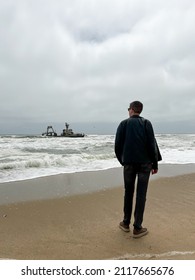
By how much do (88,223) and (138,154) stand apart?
1556mm

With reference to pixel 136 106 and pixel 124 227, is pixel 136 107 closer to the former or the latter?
pixel 136 106

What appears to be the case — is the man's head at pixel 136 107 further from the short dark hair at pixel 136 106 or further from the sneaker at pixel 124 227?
the sneaker at pixel 124 227

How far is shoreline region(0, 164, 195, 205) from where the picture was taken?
682cm

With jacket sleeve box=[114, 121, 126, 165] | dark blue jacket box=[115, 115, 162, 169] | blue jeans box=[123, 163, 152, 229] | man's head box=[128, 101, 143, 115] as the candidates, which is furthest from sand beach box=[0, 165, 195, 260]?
man's head box=[128, 101, 143, 115]

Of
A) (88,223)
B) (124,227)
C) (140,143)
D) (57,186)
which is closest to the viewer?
(140,143)

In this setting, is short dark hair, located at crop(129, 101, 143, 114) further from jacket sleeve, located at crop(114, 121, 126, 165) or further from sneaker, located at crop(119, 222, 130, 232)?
sneaker, located at crop(119, 222, 130, 232)

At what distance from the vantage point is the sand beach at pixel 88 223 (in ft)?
11.7

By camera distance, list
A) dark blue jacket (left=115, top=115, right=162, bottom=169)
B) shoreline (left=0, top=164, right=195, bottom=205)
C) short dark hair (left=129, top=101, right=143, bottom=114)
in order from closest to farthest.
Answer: dark blue jacket (left=115, top=115, right=162, bottom=169)
short dark hair (left=129, top=101, right=143, bottom=114)
shoreline (left=0, top=164, right=195, bottom=205)

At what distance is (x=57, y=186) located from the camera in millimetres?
8023

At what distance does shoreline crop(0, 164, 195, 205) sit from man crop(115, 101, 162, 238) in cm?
313

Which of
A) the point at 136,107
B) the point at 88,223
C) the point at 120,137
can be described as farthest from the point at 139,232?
the point at 136,107

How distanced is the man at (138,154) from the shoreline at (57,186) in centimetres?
313
